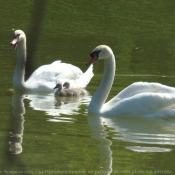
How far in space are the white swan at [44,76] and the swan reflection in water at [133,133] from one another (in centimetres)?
233

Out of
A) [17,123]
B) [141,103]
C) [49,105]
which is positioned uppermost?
[141,103]

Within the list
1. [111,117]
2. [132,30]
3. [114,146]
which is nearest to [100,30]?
[132,30]

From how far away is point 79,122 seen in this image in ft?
23.9

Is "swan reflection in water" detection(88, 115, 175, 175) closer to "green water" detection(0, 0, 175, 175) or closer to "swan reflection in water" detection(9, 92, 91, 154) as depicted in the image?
"green water" detection(0, 0, 175, 175)

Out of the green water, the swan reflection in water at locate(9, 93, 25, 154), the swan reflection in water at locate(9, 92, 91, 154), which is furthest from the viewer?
the swan reflection in water at locate(9, 92, 91, 154)

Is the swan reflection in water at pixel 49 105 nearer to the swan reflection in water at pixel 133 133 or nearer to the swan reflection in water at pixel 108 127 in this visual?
the swan reflection in water at pixel 108 127

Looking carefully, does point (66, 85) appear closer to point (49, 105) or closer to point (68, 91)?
point (68, 91)

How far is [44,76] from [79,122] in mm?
2977

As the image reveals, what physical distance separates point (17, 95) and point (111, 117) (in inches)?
90.8

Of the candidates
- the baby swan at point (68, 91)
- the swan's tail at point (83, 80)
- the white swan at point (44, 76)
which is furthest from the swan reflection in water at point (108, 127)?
the swan's tail at point (83, 80)

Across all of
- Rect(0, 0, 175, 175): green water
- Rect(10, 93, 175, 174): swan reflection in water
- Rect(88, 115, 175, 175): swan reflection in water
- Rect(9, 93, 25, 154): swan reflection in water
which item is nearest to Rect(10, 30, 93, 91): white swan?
Rect(0, 0, 175, 175): green water

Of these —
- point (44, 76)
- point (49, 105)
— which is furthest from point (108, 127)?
point (44, 76)

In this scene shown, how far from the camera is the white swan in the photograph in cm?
988

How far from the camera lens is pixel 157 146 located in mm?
6062
